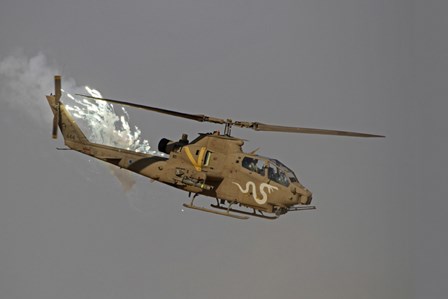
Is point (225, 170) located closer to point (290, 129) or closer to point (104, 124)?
point (290, 129)

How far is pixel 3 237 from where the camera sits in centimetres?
5291

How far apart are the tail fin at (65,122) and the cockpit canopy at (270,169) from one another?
5.55 meters

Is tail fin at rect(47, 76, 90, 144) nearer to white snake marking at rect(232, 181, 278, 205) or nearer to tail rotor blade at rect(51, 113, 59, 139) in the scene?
tail rotor blade at rect(51, 113, 59, 139)

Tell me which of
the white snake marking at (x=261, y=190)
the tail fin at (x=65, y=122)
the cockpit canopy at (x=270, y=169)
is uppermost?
the tail fin at (x=65, y=122)

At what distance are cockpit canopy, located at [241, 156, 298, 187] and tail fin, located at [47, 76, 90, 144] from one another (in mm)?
5547

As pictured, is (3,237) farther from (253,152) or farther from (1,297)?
(253,152)

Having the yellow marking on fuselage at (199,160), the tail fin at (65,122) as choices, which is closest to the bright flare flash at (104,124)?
the tail fin at (65,122)

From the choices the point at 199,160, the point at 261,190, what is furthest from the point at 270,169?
the point at 199,160

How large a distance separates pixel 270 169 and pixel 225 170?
52.8 inches

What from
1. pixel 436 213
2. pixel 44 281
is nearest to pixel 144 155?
pixel 44 281

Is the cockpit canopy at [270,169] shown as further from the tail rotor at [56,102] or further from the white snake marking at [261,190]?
the tail rotor at [56,102]

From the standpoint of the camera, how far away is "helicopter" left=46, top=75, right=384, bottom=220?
2389 centimetres

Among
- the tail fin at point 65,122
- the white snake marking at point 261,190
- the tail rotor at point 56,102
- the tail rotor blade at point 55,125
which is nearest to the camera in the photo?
the white snake marking at point 261,190

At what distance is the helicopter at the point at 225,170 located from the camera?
23.9m
